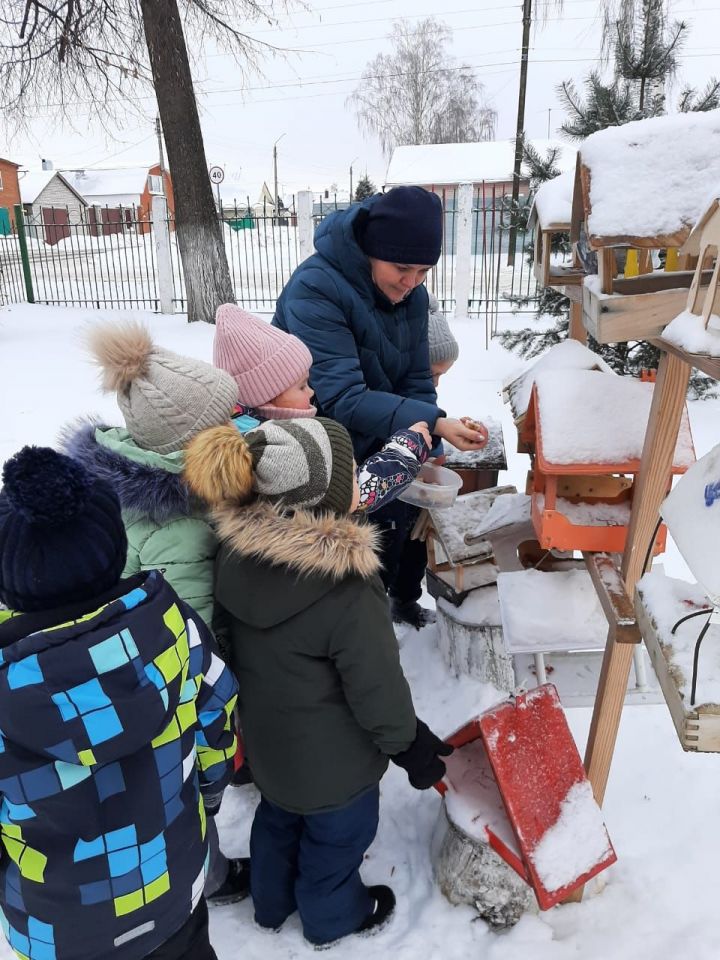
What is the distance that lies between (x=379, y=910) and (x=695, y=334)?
1.59 meters

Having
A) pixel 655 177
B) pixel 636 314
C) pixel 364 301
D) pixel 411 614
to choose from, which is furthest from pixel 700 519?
pixel 411 614

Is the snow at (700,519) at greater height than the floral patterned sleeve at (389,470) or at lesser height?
greater

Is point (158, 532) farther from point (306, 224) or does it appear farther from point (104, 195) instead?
point (104, 195)

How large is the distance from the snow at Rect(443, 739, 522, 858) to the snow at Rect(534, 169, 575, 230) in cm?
142

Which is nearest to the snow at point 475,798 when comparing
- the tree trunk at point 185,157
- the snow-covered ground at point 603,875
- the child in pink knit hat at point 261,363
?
the snow-covered ground at point 603,875

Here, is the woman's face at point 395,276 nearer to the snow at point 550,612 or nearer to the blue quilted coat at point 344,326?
the blue quilted coat at point 344,326

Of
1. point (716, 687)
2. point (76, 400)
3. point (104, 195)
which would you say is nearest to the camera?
point (716, 687)

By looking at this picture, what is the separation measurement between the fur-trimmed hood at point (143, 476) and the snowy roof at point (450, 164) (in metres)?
22.5

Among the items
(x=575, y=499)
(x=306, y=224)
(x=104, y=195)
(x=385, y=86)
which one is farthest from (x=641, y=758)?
(x=104, y=195)

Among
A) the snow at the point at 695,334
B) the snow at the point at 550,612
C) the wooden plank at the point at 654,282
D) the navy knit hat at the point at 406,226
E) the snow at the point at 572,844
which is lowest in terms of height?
the snow at the point at 572,844

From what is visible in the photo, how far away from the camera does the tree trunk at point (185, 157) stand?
8.12m

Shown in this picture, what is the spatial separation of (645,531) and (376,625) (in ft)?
2.05

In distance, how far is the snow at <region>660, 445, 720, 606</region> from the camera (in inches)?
40.3

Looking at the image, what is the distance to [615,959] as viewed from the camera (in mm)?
1635
